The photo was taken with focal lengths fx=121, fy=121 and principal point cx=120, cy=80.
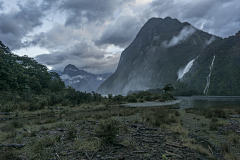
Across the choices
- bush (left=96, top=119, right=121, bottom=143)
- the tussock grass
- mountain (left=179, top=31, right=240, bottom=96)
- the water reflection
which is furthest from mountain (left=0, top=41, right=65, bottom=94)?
mountain (left=179, top=31, right=240, bottom=96)

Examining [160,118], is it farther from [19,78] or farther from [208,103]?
[19,78]

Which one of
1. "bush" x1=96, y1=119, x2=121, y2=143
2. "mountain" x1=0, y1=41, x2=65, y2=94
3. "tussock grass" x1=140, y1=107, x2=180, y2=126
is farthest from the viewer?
"mountain" x1=0, y1=41, x2=65, y2=94

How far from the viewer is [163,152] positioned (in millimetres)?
6051

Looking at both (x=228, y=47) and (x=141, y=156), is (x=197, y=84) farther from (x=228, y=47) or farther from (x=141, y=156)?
(x=141, y=156)

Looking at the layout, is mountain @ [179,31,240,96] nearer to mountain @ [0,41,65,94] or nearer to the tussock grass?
the tussock grass

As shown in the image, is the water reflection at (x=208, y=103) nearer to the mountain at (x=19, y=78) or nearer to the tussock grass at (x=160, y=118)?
the tussock grass at (x=160, y=118)

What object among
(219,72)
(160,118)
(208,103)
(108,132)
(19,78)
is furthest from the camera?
(219,72)

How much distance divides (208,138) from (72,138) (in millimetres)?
9512

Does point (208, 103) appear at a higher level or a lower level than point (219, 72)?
lower

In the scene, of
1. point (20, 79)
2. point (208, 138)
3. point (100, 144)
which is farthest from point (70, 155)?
point (20, 79)

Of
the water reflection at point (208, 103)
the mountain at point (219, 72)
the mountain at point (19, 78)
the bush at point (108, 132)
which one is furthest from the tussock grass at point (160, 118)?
the mountain at point (219, 72)

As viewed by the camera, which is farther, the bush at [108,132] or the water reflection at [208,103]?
the water reflection at [208,103]

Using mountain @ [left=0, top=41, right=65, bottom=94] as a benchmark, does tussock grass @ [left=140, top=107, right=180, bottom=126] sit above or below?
below

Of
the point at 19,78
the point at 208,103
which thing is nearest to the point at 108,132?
the point at 19,78
